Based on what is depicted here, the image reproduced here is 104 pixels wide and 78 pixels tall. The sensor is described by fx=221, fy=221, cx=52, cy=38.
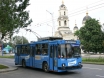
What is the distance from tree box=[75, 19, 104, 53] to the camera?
70.4m

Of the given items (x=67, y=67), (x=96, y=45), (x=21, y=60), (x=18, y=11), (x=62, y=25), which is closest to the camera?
(x=67, y=67)

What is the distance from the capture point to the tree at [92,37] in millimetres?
70438

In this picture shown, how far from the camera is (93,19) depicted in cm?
7725

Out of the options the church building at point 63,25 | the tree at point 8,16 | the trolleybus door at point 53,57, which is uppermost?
the church building at point 63,25

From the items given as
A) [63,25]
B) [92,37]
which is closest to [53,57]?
[92,37]

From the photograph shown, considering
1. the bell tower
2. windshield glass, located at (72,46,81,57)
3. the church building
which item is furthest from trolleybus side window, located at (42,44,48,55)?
the church building

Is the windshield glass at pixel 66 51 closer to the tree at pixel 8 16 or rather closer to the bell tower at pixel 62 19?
the tree at pixel 8 16

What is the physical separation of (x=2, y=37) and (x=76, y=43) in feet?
29.6

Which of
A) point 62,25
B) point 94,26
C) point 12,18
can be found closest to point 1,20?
point 12,18

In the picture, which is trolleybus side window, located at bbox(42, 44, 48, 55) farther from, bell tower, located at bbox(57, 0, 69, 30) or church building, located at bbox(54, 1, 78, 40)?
church building, located at bbox(54, 1, 78, 40)

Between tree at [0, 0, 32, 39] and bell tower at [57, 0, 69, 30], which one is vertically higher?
bell tower at [57, 0, 69, 30]

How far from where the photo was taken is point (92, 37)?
72688 mm

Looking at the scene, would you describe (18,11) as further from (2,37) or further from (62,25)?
(62,25)

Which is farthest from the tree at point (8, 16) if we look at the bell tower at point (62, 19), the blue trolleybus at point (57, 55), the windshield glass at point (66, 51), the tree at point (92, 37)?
the bell tower at point (62, 19)
